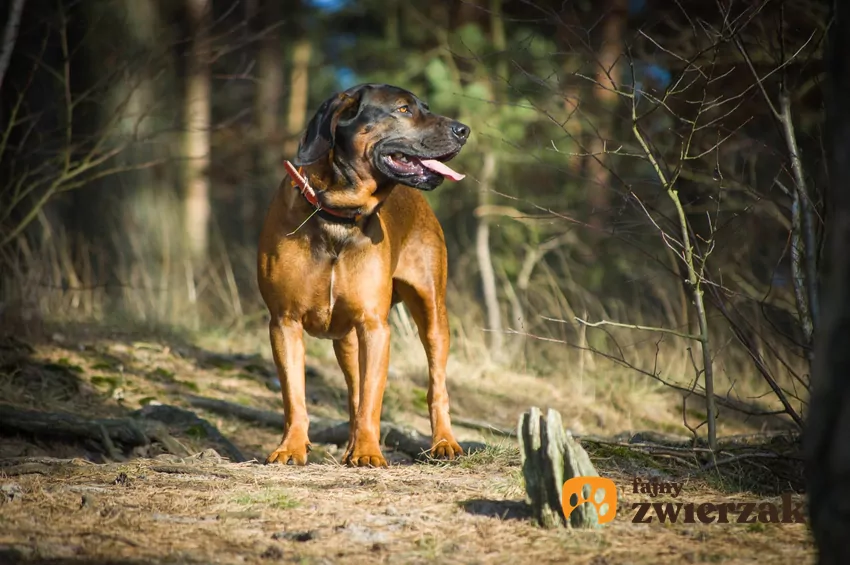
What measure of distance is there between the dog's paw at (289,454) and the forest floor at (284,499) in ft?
0.34

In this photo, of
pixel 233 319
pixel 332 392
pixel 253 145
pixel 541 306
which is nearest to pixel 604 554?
pixel 332 392

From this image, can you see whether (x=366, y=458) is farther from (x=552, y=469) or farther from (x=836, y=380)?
(x=836, y=380)

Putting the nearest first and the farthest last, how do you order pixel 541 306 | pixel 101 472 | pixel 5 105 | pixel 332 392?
pixel 101 472
pixel 332 392
pixel 541 306
pixel 5 105

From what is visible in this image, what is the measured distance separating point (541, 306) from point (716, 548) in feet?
27.7

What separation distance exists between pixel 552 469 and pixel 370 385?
79.0 inches

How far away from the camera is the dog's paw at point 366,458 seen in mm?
4703

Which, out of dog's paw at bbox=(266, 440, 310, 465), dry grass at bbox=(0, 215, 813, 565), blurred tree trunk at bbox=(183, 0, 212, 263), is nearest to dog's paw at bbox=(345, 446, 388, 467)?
dry grass at bbox=(0, 215, 813, 565)

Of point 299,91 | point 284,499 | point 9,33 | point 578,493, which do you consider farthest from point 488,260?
point 299,91

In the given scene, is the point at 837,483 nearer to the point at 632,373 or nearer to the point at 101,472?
the point at 101,472

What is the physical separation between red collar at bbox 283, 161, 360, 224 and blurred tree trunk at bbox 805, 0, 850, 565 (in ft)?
10.1

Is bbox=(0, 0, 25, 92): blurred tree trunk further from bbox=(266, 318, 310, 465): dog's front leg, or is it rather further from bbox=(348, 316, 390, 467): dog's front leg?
bbox=(348, 316, 390, 467): dog's front leg

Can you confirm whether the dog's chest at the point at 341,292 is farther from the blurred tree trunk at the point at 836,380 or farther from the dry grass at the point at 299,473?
the blurred tree trunk at the point at 836,380

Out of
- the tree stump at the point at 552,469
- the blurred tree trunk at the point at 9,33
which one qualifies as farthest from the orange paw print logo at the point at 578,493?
the blurred tree trunk at the point at 9,33

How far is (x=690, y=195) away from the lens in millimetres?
8852
